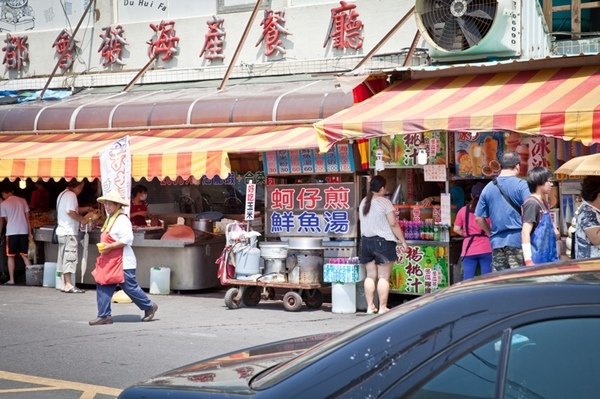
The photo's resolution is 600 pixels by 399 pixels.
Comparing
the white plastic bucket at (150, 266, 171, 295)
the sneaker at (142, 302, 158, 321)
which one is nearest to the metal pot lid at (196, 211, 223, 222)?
the white plastic bucket at (150, 266, 171, 295)

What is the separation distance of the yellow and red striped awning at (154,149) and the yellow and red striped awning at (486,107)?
1093mm

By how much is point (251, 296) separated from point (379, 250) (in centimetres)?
230

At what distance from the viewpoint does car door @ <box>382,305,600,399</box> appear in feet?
9.67

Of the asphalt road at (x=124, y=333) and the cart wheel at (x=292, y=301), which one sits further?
the cart wheel at (x=292, y=301)

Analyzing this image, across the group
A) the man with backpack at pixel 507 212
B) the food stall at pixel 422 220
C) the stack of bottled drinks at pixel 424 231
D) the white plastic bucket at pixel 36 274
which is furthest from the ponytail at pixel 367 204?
the white plastic bucket at pixel 36 274

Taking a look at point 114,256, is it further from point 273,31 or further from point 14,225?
point 273,31

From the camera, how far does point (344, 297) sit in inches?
511

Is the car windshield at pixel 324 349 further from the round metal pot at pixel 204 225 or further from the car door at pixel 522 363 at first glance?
the round metal pot at pixel 204 225

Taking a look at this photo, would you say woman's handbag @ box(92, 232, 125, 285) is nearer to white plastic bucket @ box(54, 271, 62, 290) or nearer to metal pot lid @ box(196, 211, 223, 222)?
metal pot lid @ box(196, 211, 223, 222)

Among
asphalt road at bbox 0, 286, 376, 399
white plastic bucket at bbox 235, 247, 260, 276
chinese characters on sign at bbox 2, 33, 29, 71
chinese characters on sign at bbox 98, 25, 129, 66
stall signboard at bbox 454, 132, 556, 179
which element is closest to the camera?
asphalt road at bbox 0, 286, 376, 399

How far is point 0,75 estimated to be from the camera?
20.5 meters

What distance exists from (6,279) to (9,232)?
4.77 feet

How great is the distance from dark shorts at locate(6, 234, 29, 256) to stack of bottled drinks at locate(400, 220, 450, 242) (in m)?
7.59

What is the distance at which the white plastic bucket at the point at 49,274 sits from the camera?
17.0m
